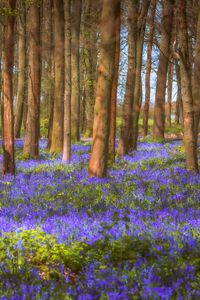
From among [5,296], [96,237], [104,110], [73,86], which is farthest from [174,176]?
[73,86]

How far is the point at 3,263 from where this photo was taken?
5.14 metres

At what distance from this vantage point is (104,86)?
40.5 ft

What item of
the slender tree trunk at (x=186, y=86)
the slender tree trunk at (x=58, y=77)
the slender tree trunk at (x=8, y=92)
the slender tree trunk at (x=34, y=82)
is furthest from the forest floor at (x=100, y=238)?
the slender tree trunk at (x=58, y=77)

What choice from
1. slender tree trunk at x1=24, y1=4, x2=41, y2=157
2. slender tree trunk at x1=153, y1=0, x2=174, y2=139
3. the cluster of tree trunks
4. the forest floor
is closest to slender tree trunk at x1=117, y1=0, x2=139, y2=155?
the cluster of tree trunks

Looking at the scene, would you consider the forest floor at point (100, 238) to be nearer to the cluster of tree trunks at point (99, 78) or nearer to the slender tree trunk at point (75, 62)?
the cluster of tree trunks at point (99, 78)

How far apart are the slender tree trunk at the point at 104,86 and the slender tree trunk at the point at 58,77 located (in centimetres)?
678

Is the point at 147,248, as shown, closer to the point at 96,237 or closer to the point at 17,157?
the point at 96,237

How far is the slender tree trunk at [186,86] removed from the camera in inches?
503

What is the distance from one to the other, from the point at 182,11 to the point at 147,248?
8876 mm

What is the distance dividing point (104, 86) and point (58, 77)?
7303mm

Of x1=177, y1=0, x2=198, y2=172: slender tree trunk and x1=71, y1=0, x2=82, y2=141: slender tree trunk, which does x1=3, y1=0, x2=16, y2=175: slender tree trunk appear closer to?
x1=177, y1=0, x2=198, y2=172: slender tree trunk

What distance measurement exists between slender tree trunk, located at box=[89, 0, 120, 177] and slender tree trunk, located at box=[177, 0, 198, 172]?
1881mm

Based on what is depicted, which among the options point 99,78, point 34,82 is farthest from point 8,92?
point 34,82

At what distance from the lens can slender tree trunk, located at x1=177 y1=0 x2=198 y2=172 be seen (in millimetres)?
12781
